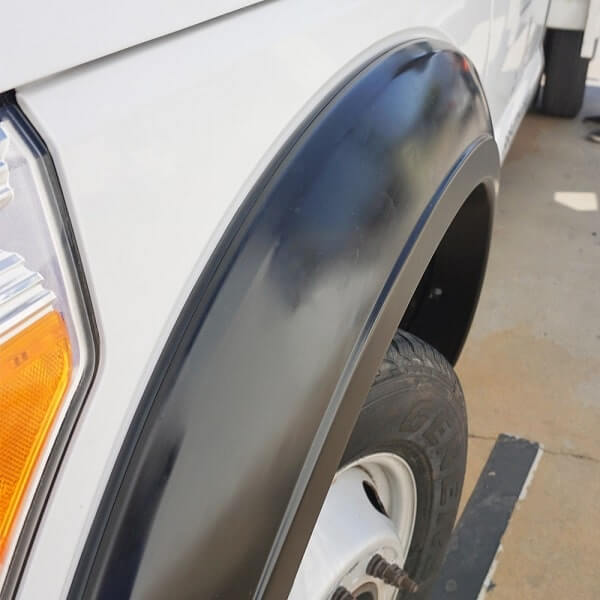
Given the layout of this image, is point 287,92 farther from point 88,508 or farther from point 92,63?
point 88,508

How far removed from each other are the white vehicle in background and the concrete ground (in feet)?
2.94

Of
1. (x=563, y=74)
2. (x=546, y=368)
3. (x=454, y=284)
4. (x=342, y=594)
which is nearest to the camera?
(x=342, y=594)

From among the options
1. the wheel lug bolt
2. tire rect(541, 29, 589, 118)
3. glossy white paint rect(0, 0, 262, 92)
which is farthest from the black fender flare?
tire rect(541, 29, 589, 118)

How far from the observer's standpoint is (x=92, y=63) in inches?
23.8

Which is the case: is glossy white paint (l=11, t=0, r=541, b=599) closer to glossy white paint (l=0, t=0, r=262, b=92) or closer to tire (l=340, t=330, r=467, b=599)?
glossy white paint (l=0, t=0, r=262, b=92)

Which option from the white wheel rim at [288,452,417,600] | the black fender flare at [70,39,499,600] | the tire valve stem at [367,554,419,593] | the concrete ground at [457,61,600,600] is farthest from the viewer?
the concrete ground at [457,61,600,600]

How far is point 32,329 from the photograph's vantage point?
1.83 ft

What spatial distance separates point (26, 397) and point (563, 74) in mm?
4234

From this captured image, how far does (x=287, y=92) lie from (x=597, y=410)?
1731 mm

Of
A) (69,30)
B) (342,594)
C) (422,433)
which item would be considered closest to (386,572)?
(342,594)

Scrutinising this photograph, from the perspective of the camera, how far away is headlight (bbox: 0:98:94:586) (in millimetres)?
540

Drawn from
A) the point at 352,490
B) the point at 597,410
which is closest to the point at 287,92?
the point at 352,490

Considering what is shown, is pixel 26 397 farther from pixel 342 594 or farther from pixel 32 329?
pixel 342 594

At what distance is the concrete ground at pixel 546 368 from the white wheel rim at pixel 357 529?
532 millimetres
